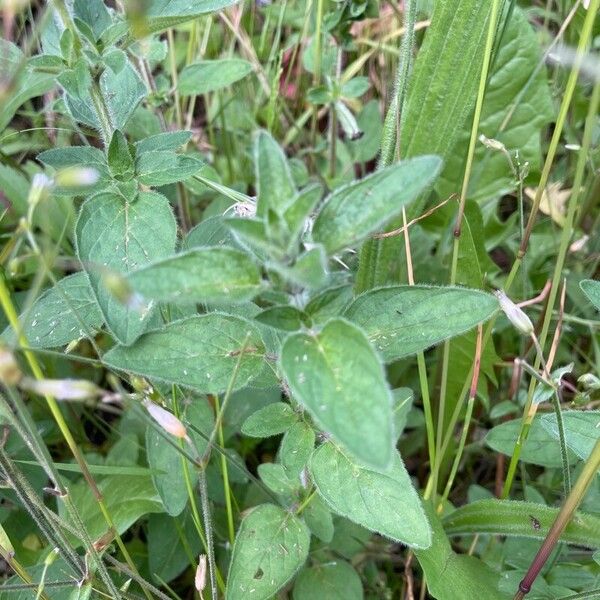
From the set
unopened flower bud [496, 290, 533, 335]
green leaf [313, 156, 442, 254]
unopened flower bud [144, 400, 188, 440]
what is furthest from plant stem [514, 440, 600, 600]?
unopened flower bud [144, 400, 188, 440]

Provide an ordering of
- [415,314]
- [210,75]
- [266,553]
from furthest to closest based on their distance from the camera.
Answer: [210,75]
[266,553]
[415,314]

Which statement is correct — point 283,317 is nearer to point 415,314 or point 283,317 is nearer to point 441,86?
point 415,314

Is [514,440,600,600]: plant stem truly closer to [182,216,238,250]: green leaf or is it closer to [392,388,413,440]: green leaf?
[392,388,413,440]: green leaf

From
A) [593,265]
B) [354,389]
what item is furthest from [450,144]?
[354,389]

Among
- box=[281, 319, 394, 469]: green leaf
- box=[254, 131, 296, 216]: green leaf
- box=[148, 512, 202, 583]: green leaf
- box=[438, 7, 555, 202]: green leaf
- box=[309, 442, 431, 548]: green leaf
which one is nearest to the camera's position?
box=[281, 319, 394, 469]: green leaf

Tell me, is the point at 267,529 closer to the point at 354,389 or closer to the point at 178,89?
the point at 354,389

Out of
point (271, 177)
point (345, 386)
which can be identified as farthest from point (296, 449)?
point (271, 177)

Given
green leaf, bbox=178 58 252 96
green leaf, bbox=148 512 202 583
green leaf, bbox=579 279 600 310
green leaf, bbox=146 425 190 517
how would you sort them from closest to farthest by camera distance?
green leaf, bbox=579 279 600 310, green leaf, bbox=146 425 190 517, green leaf, bbox=148 512 202 583, green leaf, bbox=178 58 252 96

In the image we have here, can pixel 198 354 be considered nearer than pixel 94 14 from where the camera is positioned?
Yes
